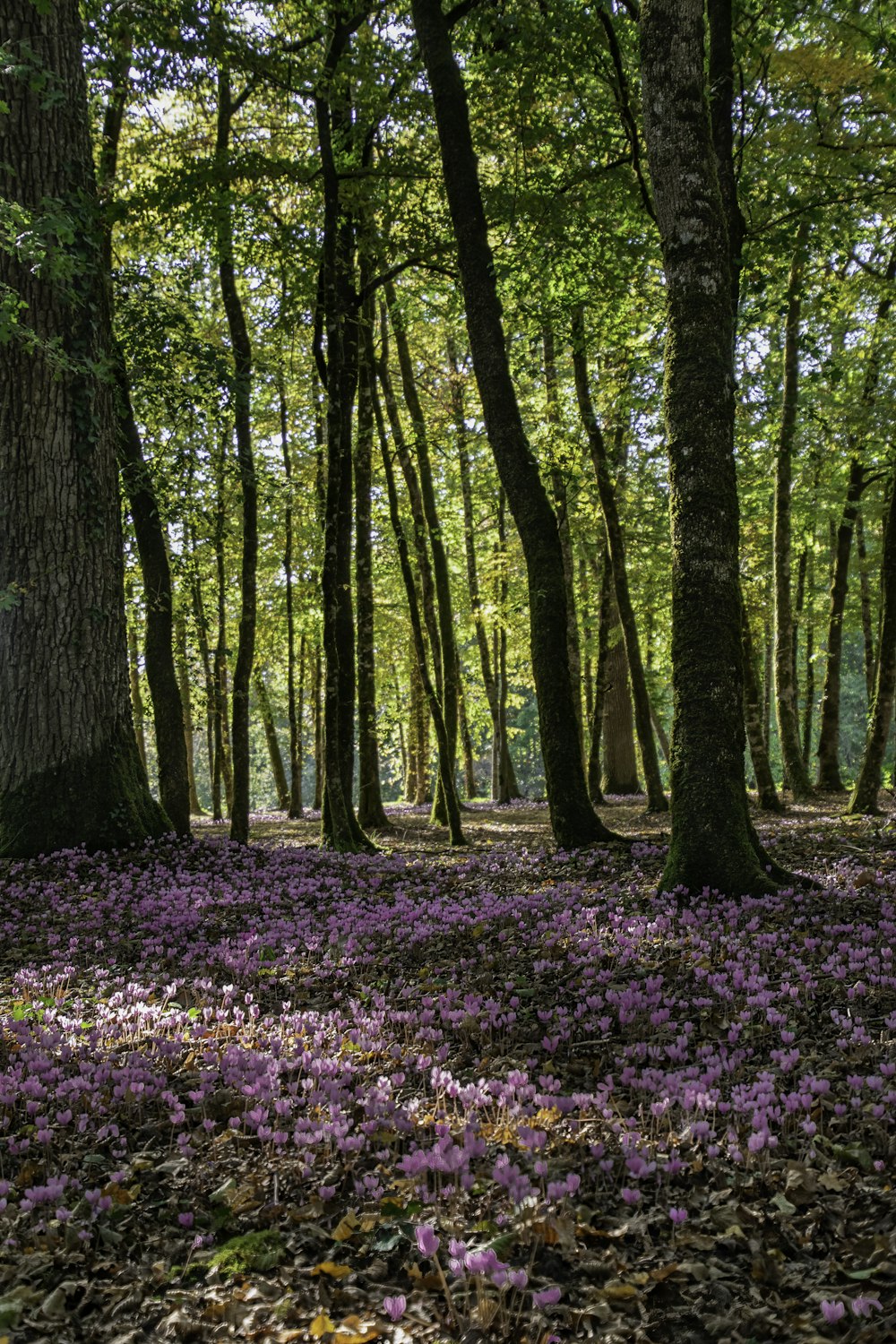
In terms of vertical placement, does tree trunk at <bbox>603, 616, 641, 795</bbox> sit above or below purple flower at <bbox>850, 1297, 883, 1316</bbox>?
above

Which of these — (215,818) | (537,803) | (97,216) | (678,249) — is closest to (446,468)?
(537,803)

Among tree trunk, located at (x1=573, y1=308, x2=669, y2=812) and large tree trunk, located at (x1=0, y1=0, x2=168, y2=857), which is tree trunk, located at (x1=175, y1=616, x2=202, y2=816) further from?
tree trunk, located at (x1=573, y1=308, x2=669, y2=812)

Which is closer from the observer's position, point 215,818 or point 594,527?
point 594,527

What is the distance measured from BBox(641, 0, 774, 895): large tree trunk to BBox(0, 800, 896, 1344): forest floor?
616 mm

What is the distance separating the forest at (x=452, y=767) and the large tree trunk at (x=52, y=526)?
0.14ft

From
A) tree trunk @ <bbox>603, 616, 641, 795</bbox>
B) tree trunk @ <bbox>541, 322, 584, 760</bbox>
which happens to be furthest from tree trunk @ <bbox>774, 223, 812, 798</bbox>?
tree trunk @ <bbox>603, 616, 641, 795</bbox>

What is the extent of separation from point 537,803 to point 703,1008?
21.8 meters

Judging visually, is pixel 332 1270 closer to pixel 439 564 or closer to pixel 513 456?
pixel 513 456

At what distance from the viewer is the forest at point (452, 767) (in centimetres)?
300

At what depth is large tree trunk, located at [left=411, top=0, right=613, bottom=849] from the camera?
9.69 meters

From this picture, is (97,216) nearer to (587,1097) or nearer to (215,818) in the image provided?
(587,1097)

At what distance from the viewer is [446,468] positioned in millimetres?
24844

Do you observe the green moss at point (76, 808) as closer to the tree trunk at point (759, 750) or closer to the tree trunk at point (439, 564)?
the tree trunk at point (439, 564)

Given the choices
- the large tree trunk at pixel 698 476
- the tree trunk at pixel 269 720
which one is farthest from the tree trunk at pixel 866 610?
the large tree trunk at pixel 698 476
